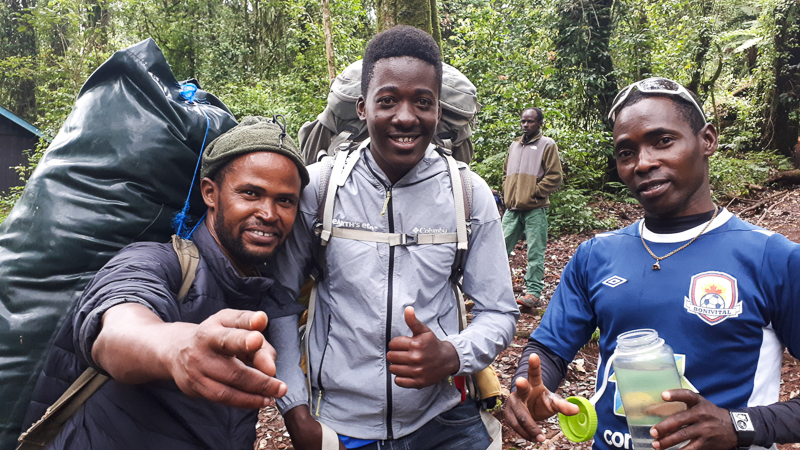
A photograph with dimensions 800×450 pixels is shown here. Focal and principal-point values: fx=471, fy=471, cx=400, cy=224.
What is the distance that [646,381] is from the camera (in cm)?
152

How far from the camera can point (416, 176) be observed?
211 cm

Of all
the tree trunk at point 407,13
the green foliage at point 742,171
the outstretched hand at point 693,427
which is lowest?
→ the green foliage at point 742,171

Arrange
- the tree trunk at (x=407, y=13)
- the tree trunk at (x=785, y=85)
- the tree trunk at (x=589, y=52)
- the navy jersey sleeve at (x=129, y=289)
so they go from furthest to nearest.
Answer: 1. the tree trunk at (x=785, y=85)
2. the tree trunk at (x=589, y=52)
3. the tree trunk at (x=407, y=13)
4. the navy jersey sleeve at (x=129, y=289)

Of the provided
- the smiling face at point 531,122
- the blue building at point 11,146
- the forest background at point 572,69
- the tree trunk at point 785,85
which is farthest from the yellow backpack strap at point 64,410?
the blue building at point 11,146

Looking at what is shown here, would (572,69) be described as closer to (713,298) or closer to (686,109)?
(686,109)

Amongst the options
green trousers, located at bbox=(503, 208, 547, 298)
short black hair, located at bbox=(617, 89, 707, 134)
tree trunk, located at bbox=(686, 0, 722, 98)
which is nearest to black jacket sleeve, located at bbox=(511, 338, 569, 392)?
short black hair, located at bbox=(617, 89, 707, 134)

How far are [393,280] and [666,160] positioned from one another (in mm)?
1159

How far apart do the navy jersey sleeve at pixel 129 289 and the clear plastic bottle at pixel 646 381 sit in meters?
1.46

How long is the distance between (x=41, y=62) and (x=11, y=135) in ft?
20.9

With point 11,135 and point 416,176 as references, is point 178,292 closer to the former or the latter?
point 416,176

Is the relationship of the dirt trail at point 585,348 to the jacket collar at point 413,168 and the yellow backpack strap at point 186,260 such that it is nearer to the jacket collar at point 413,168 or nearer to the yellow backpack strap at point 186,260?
the jacket collar at point 413,168

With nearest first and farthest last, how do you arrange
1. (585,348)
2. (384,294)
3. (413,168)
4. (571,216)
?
(384,294), (413,168), (585,348), (571,216)

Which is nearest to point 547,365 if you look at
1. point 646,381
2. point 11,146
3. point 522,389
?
point 522,389

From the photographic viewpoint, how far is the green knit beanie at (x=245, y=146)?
180 centimetres
